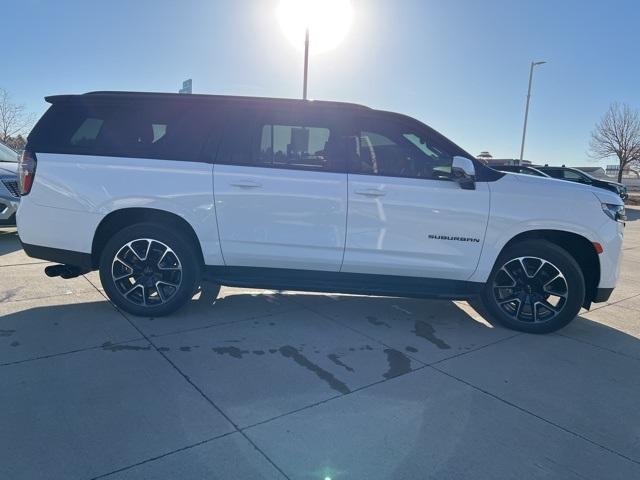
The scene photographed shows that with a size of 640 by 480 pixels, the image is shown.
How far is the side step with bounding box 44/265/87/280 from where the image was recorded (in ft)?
13.9

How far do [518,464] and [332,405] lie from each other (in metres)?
1.07

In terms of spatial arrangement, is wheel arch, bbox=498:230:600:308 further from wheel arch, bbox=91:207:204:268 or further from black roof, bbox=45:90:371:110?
wheel arch, bbox=91:207:204:268

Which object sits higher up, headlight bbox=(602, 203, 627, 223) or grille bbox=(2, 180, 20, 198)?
headlight bbox=(602, 203, 627, 223)

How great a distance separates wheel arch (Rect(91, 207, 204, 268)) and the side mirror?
235 centimetres

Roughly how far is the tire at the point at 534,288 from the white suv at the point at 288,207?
1 cm

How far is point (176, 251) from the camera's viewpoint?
13.3ft

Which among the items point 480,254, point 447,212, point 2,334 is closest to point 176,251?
point 2,334

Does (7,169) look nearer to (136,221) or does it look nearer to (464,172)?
(136,221)

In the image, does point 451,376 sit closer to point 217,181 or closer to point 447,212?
point 447,212

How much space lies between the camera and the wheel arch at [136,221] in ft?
13.4

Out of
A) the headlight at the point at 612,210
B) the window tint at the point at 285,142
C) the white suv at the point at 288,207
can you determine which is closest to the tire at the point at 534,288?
the white suv at the point at 288,207

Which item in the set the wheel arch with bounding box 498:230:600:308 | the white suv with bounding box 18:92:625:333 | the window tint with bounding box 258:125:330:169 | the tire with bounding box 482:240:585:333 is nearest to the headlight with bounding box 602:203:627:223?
the white suv with bounding box 18:92:625:333

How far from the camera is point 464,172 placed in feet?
12.6

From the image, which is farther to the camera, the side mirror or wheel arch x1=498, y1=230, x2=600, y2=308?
wheel arch x1=498, y1=230, x2=600, y2=308
